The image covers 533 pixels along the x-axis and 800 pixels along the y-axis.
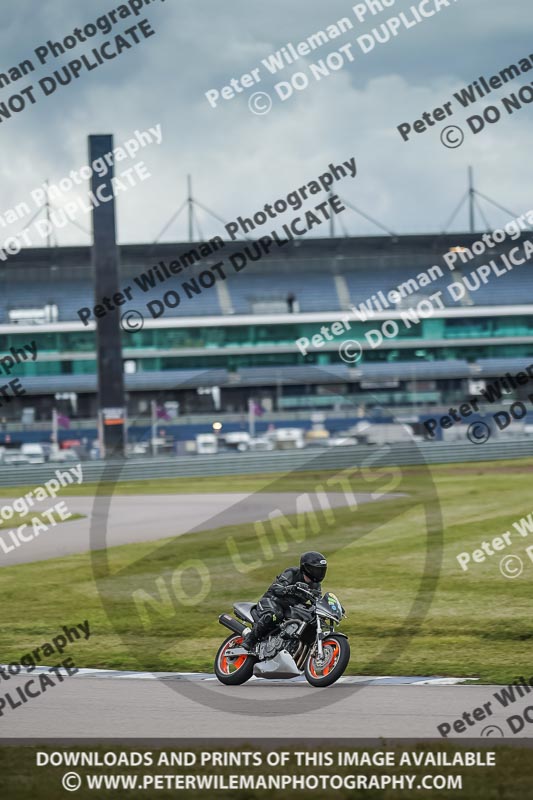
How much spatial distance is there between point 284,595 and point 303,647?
48 cm

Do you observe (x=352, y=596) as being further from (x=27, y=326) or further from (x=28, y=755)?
(x=27, y=326)

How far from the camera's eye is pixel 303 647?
32.0 feet

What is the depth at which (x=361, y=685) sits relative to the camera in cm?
1031

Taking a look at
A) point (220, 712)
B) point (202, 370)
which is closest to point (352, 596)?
point (220, 712)

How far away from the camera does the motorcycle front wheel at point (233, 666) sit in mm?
9977

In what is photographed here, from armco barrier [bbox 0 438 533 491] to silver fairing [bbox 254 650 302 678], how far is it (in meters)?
34.1

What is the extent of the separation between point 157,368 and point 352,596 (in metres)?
59.8

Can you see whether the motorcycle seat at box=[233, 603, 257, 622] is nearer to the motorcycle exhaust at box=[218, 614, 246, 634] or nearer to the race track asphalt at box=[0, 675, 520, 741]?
the motorcycle exhaust at box=[218, 614, 246, 634]

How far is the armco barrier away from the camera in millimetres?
43350

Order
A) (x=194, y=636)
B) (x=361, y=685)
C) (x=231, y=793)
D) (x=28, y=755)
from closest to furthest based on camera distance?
(x=231, y=793), (x=28, y=755), (x=361, y=685), (x=194, y=636)

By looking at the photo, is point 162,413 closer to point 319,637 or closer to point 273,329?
point 273,329

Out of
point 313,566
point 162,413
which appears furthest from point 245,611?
point 162,413

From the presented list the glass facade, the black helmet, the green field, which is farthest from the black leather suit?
the glass facade

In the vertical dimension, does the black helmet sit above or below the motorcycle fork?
above
